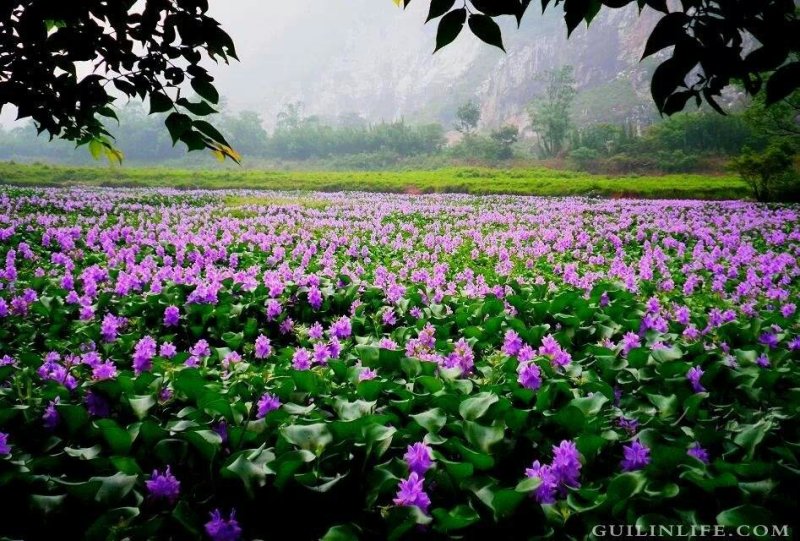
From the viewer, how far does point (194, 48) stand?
193 cm

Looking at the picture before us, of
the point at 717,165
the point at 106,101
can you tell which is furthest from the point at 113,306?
the point at 717,165

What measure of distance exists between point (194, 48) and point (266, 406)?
169cm

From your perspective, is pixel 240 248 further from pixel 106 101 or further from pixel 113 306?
pixel 106 101

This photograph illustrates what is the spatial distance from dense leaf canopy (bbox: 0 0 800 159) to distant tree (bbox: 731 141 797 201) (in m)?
25.0

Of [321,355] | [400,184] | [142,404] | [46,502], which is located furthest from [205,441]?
[400,184]

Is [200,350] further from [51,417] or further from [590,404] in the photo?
[590,404]

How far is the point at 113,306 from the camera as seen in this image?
4621 millimetres

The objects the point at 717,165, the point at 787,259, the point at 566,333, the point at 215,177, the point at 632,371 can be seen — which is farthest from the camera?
the point at 717,165

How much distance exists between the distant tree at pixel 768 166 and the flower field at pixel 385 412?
826 inches

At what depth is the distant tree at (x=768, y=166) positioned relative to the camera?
20.5m

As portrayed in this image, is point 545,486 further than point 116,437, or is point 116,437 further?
point 116,437

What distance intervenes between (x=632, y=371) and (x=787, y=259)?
230 inches

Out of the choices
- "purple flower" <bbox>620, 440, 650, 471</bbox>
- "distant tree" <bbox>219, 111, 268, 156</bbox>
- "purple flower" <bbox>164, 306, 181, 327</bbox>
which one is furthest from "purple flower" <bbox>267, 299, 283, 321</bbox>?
"distant tree" <bbox>219, 111, 268, 156</bbox>

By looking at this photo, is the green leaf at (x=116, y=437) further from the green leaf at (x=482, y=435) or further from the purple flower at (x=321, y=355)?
the green leaf at (x=482, y=435)
